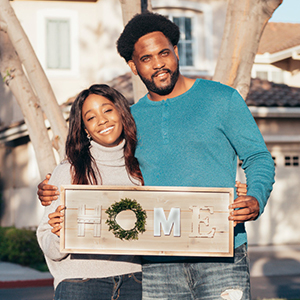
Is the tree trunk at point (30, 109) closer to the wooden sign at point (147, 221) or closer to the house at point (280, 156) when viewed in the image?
the wooden sign at point (147, 221)

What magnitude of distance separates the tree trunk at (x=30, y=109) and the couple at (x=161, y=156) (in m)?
2.40

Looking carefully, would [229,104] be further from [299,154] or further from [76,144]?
[299,154]

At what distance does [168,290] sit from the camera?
2.81 m

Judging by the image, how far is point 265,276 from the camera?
31.0 ft

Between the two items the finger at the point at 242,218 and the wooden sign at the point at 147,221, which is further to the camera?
the wooden sign at the point at 147,221

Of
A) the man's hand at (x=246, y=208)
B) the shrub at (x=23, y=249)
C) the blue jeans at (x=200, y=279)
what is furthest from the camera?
the shrub at (x=23, y=249)

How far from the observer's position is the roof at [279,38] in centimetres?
1877

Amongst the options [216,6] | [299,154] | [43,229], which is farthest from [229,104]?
[216,6]

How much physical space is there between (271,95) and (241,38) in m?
8.48

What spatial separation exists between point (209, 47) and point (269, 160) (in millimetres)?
11869

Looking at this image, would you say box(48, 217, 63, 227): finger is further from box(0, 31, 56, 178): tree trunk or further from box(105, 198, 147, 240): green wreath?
box(0, 31, 56, 178): tree trunk

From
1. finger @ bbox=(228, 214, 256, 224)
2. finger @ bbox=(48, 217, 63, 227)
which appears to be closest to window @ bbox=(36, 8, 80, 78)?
finger @ bbox=(48, 217, 63, 227)

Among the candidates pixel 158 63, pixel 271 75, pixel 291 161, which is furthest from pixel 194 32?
pixel 158 63

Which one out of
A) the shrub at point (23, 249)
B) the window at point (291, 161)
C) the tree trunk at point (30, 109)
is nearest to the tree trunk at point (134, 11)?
the tree trunk at point (30, 109)
